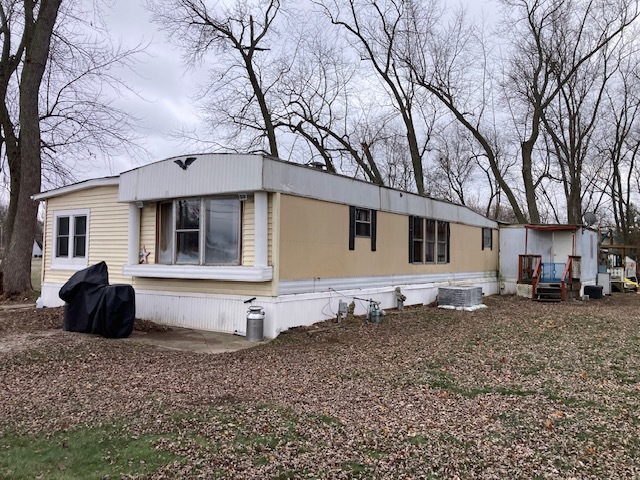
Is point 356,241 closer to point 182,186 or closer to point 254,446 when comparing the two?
point 182,186

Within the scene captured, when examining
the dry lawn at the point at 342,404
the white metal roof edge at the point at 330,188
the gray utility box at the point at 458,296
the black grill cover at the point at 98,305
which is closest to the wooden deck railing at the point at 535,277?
the gray utility box at the point at 458,296

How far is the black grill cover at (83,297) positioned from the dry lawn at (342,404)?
1.26ft

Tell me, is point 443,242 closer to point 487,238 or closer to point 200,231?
point 487,238

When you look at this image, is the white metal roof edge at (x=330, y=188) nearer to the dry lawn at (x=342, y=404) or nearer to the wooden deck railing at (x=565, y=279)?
the dry lawn at (x=342, y=404)

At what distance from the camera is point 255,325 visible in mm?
8188

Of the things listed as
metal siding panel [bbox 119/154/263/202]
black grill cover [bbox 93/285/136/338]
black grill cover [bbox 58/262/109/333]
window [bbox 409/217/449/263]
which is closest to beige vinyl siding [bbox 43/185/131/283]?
metal siding panel [bbox 119/154/263/202]

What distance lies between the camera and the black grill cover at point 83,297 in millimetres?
8352

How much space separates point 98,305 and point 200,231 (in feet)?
6.92

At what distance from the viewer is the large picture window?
11297 millimetres

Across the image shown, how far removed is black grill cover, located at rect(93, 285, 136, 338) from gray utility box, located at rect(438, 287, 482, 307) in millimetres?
7898

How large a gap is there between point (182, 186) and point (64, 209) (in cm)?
432

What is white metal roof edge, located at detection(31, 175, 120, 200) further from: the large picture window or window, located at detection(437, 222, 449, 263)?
window, located at detection(437, 222, 449, 263)

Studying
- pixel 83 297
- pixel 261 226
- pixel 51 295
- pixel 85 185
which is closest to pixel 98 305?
pixel 83 297

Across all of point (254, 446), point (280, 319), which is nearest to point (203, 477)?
point (254, 446)
